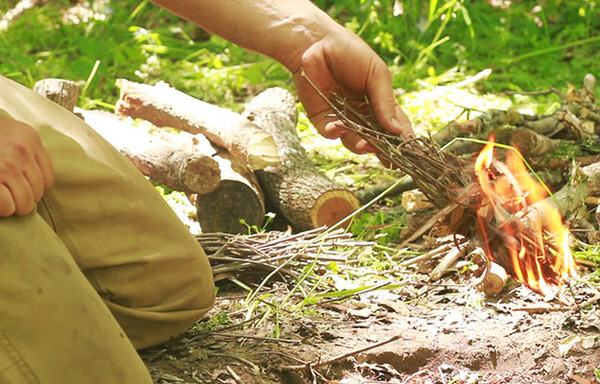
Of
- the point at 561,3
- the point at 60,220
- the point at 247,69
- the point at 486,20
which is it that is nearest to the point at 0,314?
the point at 60,220

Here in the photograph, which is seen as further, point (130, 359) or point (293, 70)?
point (293, 70)

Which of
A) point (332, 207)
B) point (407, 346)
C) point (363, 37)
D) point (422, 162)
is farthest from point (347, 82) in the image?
point (363, 37)

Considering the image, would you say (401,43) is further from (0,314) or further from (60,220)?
(0,314)

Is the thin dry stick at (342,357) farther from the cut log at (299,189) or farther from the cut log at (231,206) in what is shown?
the cut log at (231,206)

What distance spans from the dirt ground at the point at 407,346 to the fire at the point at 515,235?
8 cm

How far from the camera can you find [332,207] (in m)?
3.69

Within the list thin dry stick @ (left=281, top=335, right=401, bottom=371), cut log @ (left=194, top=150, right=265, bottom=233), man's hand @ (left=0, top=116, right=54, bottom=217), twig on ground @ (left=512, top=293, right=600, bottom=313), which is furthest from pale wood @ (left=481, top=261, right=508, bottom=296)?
man's hand @ (left=0, top=116, right=54, bottom=217)

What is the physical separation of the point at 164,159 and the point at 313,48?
3.99 ft

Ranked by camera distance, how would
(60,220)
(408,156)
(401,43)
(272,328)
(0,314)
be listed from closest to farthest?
(0,314), (60,220), (272,328), (408,156), (401,43)

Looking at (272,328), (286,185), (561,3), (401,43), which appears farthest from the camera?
(561,3)

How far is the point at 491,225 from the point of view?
2.81 metres

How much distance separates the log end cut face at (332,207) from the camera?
12.0 ft

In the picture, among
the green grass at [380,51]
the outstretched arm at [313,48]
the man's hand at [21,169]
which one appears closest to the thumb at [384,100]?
the outstretched arm at [313,48]

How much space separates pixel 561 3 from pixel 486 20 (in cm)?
82
